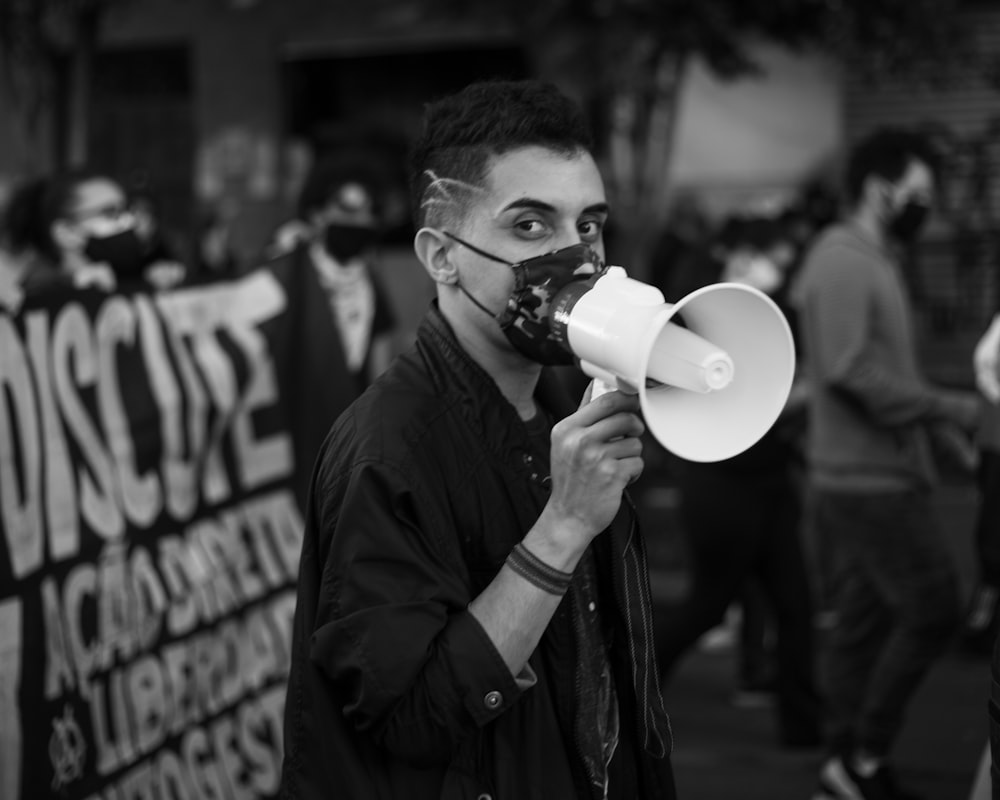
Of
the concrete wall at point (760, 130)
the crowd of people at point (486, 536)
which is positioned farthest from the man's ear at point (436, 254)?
the concrete wall at point (760, 130)

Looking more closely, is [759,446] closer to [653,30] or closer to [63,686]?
[63,686]

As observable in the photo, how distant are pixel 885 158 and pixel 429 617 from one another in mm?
3670

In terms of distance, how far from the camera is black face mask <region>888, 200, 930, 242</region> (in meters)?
5.27

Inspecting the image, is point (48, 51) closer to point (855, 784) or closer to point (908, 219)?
point (908, 219)

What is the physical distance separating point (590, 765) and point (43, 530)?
2109mm

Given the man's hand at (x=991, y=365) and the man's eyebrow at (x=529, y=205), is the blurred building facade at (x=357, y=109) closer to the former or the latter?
the man's hand at (x=991, y=365)

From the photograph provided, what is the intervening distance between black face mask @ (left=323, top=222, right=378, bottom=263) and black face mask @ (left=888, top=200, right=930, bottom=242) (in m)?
2.11

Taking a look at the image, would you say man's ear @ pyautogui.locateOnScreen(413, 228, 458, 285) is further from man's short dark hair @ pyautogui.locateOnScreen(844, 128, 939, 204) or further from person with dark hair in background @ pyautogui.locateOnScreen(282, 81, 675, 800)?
man's short dark hair @ pyautogui.locateOnScreen(844, 128, 939, 204)

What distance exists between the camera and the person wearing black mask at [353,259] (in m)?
6.03

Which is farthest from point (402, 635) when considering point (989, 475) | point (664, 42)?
point (664, 42)

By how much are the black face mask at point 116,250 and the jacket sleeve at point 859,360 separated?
93.9 inches

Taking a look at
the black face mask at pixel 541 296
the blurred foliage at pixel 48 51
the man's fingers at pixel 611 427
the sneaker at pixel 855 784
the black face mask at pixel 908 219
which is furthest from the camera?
the blurred foliage at pixel 48 51

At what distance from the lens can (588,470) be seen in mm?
2160

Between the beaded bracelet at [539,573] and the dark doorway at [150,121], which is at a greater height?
the dark doorway at [150,121]
